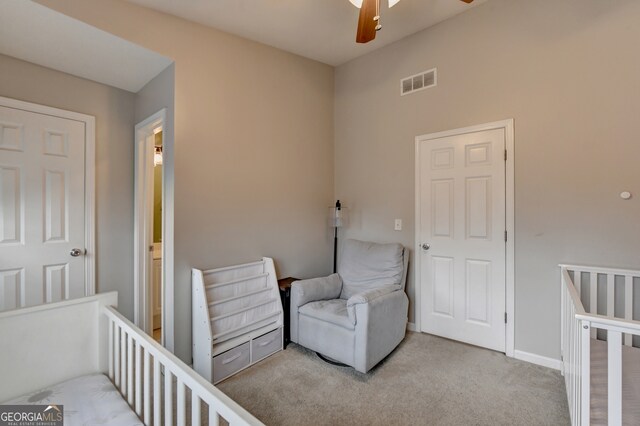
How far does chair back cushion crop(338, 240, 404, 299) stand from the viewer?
2.85 metres

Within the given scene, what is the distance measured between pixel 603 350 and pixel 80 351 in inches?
112

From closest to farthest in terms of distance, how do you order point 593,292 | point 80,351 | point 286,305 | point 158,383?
point 158,383 → point 80,351 → point 593,292 → point 286,305

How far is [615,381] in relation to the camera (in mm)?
1117

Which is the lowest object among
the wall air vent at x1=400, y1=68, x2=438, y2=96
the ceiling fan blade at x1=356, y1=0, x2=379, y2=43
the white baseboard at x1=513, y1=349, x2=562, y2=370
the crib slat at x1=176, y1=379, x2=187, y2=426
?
the white baseboard at x1=513, y1=349, x2=562, y2=370

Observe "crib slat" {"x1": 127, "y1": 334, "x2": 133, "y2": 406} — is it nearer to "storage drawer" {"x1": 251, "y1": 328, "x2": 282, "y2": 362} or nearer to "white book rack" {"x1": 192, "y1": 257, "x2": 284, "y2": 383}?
"white book rack" {"x1": 192, "y1": 257, "x2": 284, "y2": 383}

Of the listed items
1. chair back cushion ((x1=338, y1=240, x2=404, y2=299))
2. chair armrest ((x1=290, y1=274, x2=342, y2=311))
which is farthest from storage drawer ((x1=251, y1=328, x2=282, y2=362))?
chair back cushion ((x1=338, y1=240, x2=404, y2=299))

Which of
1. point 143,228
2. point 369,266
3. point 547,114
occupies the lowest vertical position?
point 369,266

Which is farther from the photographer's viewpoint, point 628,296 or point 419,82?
point 419,82

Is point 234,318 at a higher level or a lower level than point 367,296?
lower

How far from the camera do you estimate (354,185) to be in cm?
355

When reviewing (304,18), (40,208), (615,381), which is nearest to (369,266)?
(615,381)

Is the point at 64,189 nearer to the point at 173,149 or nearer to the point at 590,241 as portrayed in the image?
the point at 173,149

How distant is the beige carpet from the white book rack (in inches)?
4.9

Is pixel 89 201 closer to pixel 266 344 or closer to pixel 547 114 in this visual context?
pixel 266 344
